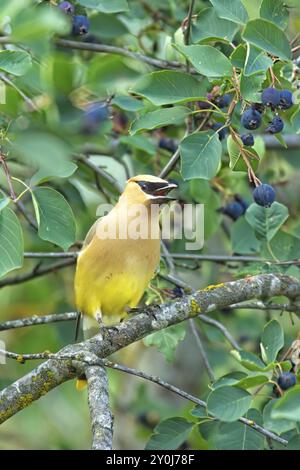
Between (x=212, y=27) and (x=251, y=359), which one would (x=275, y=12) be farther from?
(x=251, y=359)

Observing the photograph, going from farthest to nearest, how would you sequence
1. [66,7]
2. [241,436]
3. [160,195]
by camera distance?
[160,195] → [66,7] → [241,436]

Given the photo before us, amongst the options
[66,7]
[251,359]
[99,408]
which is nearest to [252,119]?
[251,359]

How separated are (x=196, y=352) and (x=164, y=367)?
31cm

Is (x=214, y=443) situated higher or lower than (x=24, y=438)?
higher

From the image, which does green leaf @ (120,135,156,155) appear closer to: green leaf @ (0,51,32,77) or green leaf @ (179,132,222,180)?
green leaf @ (179,132,222,180)

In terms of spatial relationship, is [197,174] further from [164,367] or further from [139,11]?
[164,367]

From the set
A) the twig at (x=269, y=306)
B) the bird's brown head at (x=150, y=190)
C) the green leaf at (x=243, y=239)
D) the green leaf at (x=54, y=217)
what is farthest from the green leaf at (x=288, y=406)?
the green leaf at (x=243, y=239)

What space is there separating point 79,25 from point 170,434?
2094mm

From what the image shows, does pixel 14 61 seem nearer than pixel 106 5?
Yes

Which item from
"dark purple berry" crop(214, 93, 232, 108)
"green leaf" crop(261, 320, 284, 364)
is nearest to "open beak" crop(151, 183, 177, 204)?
"dark purple berry" crop(214, 93, 232, 108)

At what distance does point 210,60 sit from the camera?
328cm

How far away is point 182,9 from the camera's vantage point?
5.32m

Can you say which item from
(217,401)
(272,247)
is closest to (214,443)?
(217,401)

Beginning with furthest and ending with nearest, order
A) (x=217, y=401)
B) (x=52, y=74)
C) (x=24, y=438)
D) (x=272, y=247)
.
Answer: (x=24, y=438) → (x=272, y=247) → (x=217, y=401) → (x=52, y=74)
